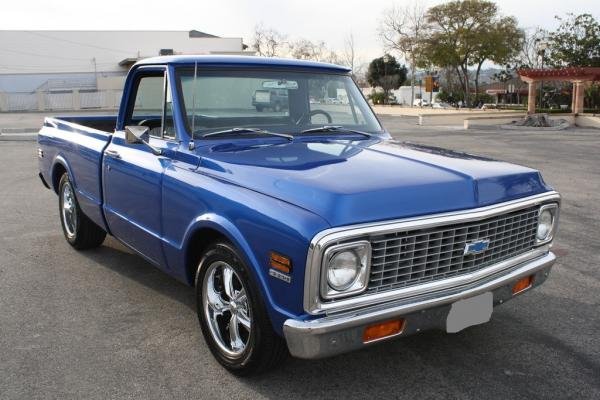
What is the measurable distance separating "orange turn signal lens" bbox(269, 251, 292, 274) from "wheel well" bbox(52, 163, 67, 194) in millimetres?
3848

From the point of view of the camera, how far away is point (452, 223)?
9.57 feet

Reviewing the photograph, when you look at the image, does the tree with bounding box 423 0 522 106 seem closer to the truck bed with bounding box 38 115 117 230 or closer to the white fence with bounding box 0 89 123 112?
the white fence with bounding box 0 89 123 112

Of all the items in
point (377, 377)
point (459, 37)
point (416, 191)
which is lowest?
point (377, 377)

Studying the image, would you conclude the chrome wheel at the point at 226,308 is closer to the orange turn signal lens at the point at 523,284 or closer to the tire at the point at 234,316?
the tire at the point at 234,316

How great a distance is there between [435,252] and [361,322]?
1.80 feet

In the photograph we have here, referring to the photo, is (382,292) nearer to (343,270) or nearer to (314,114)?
(343,270)

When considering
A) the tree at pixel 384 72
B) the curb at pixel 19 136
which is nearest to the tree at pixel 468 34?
the tree at pixel 384 72

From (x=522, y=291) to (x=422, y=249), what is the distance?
Result: 0.96m

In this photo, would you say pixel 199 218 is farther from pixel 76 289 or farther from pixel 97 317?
pixel 76 289

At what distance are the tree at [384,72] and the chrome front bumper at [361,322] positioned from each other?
60.6m

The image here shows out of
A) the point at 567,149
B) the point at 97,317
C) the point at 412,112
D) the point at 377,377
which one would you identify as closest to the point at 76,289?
the point at 97,317

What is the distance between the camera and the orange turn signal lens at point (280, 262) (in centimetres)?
272

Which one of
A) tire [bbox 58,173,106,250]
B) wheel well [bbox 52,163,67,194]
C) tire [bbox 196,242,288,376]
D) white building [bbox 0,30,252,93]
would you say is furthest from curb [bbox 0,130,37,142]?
white building [bbox 0,30,252,93]

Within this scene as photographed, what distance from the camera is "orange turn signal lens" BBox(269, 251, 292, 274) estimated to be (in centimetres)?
272
